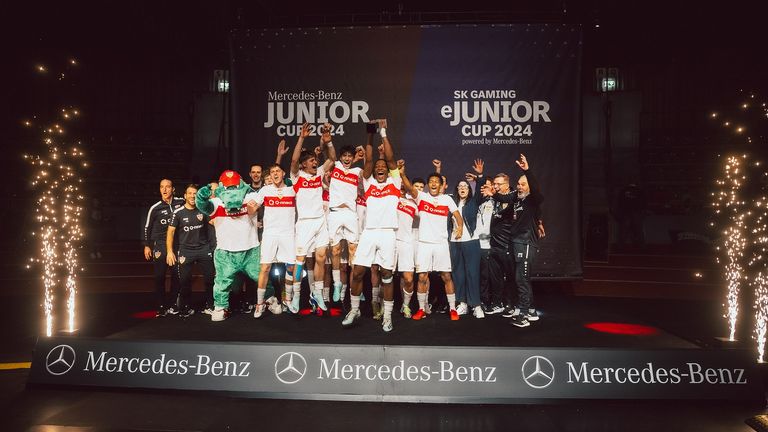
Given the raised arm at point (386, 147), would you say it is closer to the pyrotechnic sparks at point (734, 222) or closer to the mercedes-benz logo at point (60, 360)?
the mercedes-benz logo at point (60, 360)

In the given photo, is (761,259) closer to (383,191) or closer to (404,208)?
(404,208)

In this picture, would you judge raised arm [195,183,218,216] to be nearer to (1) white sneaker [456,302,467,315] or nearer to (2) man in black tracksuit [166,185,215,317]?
(2) man in black tracksuit [166,185,215,317]

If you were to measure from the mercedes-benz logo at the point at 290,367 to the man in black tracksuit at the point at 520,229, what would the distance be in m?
2.48

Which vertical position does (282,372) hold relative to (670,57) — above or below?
below

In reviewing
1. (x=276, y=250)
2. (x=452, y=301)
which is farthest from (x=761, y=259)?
(x=276, y=250)

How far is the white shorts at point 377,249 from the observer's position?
5.21 metres

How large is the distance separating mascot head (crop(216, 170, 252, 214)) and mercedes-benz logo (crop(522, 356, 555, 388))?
11.8 ft

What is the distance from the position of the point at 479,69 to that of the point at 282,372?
555 centimetres

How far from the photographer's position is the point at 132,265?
1020cm

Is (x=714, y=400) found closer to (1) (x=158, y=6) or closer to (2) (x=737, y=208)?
(2) (x=737, y=208)

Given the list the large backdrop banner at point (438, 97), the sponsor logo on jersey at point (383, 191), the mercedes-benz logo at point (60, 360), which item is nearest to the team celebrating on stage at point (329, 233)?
the sponsor logo on jersey at point (383, 191)

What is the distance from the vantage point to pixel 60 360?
171 inches

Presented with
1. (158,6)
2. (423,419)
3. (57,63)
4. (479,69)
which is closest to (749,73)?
(479,69)

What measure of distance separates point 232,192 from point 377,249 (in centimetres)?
186
